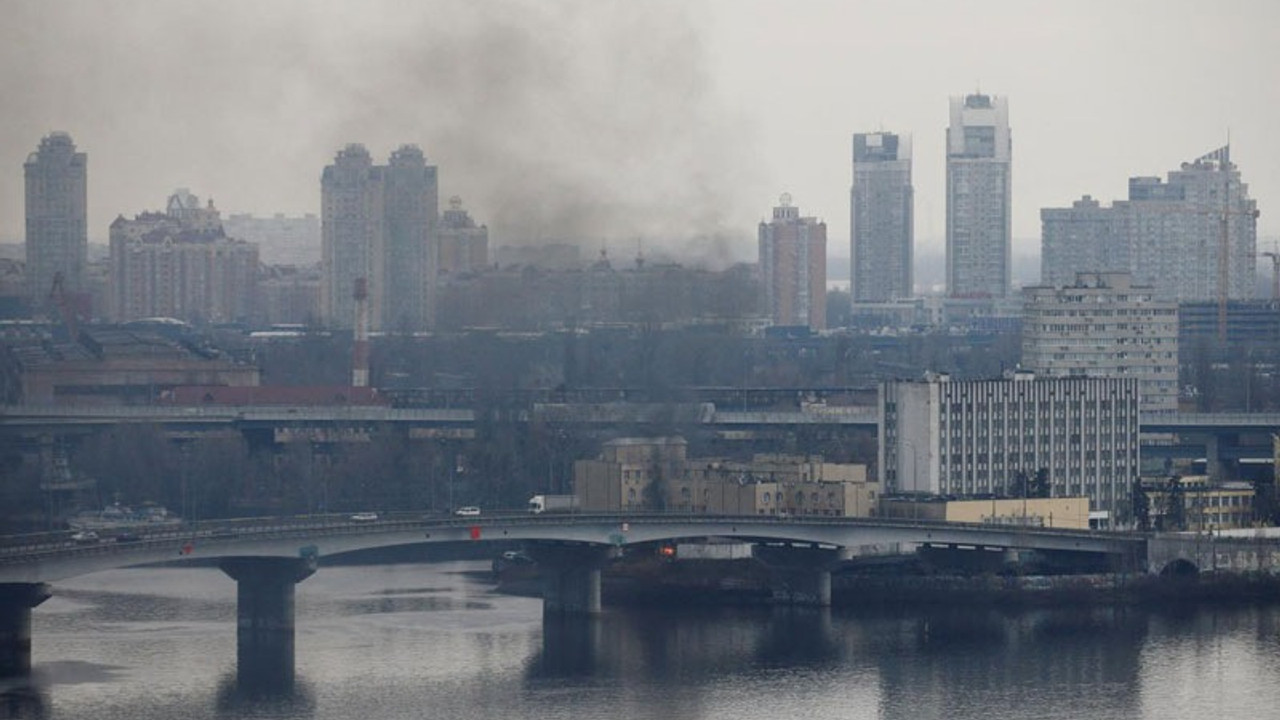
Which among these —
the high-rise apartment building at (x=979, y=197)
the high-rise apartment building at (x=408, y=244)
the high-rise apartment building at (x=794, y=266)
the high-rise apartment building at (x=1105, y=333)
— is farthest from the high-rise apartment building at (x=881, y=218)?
the high-rise apartment building at (x=1105, y=333)

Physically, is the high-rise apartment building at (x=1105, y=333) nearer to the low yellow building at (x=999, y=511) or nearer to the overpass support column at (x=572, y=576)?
the low yellow building at (x=999, y=511)

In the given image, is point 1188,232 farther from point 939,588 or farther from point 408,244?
point 939,588

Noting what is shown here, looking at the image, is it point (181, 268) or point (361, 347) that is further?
point (181, 268)

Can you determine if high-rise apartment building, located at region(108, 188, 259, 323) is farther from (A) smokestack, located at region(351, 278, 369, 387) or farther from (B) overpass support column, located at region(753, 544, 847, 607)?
(B) overpass support column, located at region(753, 544, 847, 607)

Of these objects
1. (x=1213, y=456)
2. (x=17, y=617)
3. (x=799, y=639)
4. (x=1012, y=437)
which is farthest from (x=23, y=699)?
(x=1213, y=456)

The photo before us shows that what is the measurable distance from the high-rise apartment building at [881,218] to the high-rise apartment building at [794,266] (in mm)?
7969

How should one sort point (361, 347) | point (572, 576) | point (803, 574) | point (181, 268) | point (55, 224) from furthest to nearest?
point (181, 268)
point (55, 224)
point (361, 347)
point (803, 574)
point (572, 576)

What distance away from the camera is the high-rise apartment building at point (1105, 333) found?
3319cm

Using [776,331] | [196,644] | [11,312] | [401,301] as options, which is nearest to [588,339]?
[11,312]

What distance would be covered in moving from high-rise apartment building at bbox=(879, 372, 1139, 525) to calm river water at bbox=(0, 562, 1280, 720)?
11.2ft

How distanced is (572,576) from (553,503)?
410 centimetres

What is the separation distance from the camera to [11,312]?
40.6 m

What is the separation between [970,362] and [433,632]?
25.4 meters

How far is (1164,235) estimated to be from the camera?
62.0 meters
